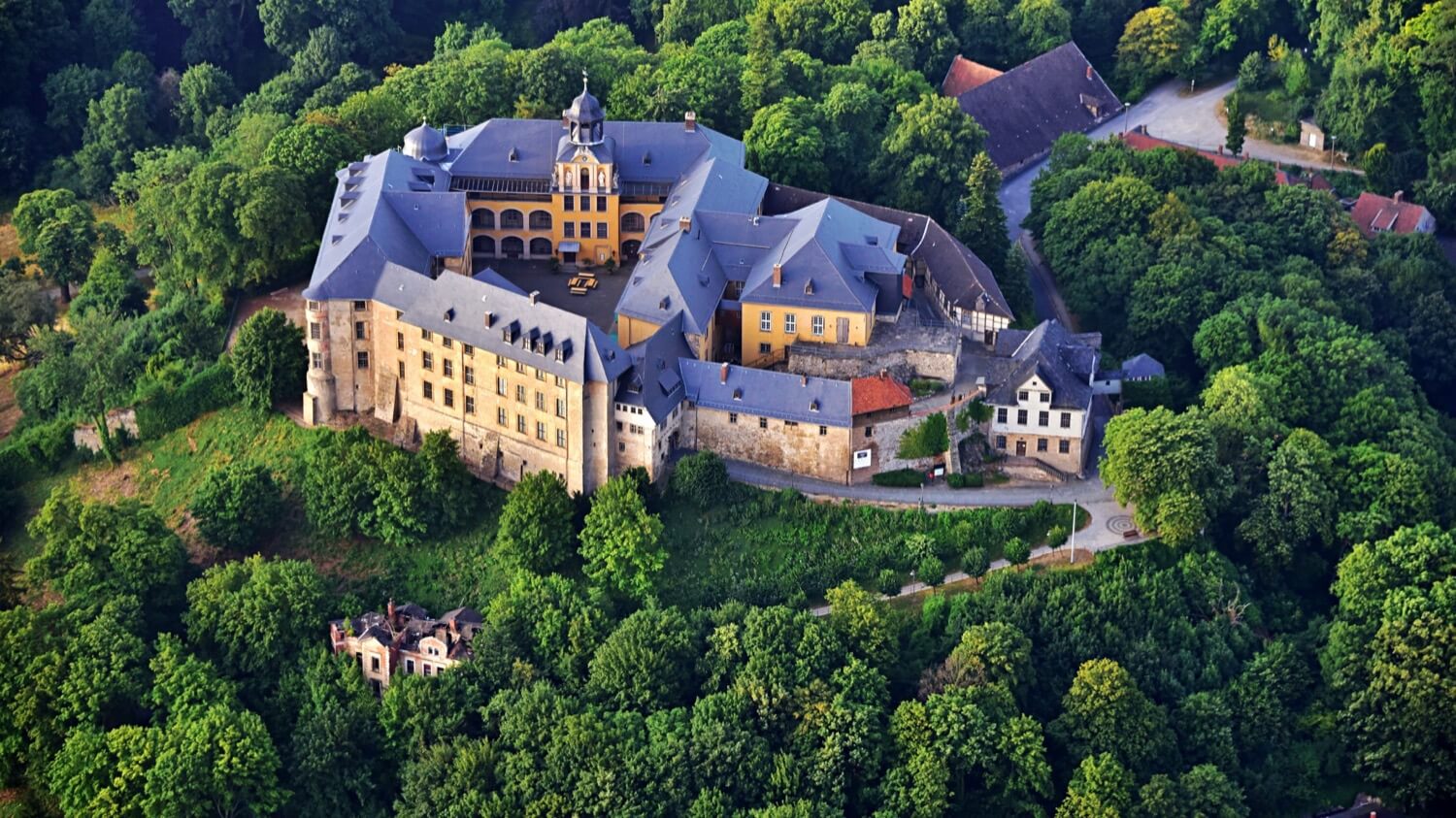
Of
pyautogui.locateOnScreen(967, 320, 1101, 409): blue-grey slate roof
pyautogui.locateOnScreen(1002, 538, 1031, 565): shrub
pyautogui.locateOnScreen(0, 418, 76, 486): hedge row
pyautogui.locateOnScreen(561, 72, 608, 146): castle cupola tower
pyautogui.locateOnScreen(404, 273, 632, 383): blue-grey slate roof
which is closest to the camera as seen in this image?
pyautogui.locateOnScreen(404, 273, 632, 383): blue-grey slate roof

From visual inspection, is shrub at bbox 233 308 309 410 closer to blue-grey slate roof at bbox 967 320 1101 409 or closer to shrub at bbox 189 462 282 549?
shrub at bbox 189 462 282 549

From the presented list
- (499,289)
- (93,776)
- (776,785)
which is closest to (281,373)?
(499,289)

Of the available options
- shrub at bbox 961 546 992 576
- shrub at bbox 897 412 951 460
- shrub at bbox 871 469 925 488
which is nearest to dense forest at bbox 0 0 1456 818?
shrub at bbox 961 546 992 576

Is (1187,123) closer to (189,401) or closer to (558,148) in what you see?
(558,148)

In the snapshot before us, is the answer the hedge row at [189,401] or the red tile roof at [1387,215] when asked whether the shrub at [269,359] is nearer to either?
the hedge row at [189,401]

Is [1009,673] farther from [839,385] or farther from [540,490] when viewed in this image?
[540,490]

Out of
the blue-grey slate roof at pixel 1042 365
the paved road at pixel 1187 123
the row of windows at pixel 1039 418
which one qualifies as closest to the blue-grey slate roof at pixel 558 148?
the blue-grey slate roof at pixel 1042 365
